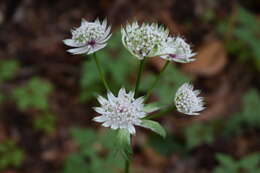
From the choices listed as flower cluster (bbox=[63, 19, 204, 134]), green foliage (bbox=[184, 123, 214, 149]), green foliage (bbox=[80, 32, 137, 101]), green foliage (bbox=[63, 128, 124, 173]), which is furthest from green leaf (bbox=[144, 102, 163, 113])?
green foliage (bbox=[184, 123, 214, 149])

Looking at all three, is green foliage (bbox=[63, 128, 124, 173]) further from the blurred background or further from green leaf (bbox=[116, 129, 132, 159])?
green leaf (bbox=[116, 129, 132, 159])

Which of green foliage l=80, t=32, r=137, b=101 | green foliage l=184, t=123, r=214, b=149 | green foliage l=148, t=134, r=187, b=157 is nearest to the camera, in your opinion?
green foliage l=80, t=32, r=137, b=101

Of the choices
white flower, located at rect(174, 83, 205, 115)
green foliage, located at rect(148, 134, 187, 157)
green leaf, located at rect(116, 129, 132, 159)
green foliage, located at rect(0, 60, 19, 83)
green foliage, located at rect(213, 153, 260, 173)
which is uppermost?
green foliage, located at rect(0, 60, 19, 83)

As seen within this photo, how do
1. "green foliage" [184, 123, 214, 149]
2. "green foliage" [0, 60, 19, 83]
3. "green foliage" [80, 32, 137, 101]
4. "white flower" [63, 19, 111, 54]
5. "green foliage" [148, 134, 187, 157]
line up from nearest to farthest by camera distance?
"white flower" [63, 19, 111, 54] → "green foliage" [80, 32, 137, 101] → "green foliage" [184, 123, 214, 149] → "green foliage" [0, 60, 19, 83] → "green foliage" [148, 134, 187, 157]

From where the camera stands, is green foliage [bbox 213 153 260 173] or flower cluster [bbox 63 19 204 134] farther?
green foliage [bbox 213 153 260 173]

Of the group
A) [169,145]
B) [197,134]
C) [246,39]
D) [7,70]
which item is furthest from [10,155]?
[246,39]

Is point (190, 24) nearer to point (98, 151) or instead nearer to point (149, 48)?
point (98, 151)

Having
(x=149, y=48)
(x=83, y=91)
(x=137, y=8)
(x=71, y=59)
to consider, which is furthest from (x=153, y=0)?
(x=149, y=48)
